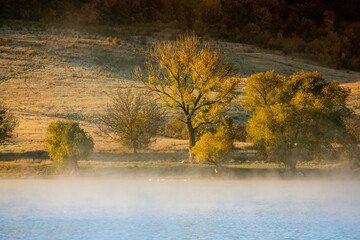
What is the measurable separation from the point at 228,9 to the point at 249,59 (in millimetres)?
18033

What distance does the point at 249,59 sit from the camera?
401ft

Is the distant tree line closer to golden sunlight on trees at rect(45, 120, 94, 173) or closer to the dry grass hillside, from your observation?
the dry grass hillside

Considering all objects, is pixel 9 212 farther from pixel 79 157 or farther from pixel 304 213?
pixel 304 213

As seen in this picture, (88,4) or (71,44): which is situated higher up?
(88,4)

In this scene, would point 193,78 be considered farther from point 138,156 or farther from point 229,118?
point 138,156

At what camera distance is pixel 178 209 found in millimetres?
27906

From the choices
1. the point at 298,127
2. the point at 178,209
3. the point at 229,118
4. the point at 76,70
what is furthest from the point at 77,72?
the point at 178,209

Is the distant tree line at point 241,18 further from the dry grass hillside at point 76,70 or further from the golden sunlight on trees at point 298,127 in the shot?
the golden sunlight on trees at point 298,127

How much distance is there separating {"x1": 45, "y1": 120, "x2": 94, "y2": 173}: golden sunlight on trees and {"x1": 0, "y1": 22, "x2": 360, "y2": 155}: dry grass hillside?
627 centimetres

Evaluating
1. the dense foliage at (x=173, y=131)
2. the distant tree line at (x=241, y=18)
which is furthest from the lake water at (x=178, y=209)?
the distant tree line at (x=241, y=18)

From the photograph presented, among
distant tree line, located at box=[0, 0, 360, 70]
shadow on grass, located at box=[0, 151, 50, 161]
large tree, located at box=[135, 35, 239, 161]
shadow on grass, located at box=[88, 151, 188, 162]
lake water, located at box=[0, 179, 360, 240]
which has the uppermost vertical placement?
distant tree line, located at box=[0, 0, 360, 70]

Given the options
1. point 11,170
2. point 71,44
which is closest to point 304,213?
point 11,170

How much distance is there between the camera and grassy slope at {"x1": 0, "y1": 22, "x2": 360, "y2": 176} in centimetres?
5487

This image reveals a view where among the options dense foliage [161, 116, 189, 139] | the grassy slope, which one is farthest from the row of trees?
dense foliage [161, 116, 189, 139]
